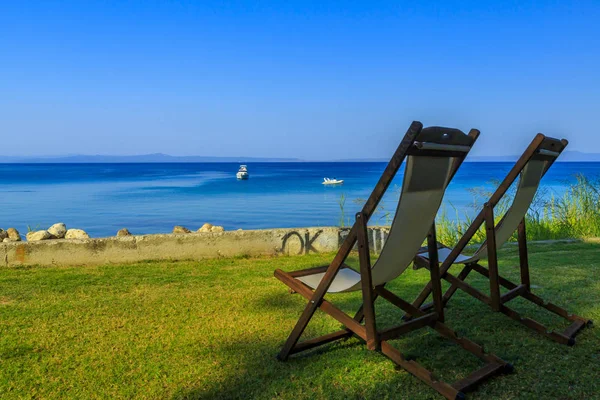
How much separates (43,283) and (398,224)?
13.5 feet

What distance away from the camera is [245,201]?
107ft

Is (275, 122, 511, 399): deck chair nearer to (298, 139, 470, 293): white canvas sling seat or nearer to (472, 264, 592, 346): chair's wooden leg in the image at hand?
(298, 139, 470, 293): white canvas sling seat

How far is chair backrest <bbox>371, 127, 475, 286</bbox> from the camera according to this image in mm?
2713

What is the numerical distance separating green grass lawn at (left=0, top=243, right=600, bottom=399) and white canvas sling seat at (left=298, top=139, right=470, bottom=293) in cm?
60

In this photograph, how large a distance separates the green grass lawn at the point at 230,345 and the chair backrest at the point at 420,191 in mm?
679

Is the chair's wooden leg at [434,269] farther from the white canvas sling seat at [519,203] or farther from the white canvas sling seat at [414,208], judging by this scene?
the white canvas sling seat at [519,203]

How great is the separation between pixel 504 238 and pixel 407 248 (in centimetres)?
127

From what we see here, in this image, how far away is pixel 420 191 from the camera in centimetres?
282

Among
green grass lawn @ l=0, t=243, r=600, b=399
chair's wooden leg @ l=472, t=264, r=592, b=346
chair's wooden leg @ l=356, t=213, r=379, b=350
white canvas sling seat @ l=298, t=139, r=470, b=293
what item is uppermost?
white canvas sling seat @ l=298, t=139, r=470, b=293

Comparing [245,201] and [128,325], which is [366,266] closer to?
[128,325]

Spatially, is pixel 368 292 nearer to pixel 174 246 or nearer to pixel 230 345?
pixel 230 345

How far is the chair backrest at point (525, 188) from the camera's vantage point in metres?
3.64

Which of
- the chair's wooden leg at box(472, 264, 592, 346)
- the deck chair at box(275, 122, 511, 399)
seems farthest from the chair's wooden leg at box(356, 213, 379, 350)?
the chair's wooden leg at box(472, 264, 592, 346)

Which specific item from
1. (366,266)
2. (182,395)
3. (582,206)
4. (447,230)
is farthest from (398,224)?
(582,206)
